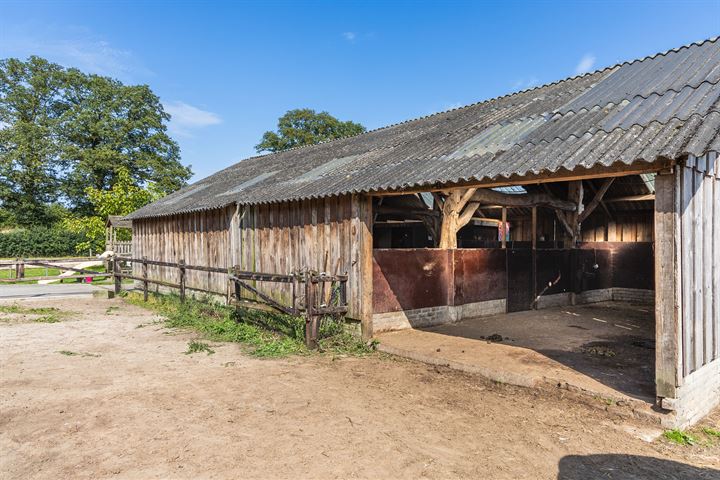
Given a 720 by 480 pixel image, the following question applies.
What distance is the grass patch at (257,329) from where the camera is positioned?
768 centimetres

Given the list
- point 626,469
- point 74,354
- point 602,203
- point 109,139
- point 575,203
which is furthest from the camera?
point 109,139

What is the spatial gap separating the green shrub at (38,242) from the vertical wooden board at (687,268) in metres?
40.2

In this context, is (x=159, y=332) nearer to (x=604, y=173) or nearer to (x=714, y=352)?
(x=604, y=173)

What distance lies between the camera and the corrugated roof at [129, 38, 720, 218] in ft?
16.6

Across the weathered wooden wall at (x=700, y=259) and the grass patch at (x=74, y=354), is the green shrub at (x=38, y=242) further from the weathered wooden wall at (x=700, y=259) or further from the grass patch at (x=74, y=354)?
the weathered wooden wall at (x=700, y=259)

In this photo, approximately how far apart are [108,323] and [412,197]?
25.0 feet

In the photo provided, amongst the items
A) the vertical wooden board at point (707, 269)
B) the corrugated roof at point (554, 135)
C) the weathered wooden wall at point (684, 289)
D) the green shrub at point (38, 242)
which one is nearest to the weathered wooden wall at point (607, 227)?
the corrugated roof at point (554, 135)

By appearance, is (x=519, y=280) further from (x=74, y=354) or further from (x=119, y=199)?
(x=119, y=199)

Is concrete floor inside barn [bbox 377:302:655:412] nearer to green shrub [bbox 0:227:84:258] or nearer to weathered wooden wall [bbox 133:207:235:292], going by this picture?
weathered wooden wall [bbox 133:207:235:292]

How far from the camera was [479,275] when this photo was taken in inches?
424

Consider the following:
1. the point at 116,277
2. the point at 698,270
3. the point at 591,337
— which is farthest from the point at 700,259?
the point at 116,277

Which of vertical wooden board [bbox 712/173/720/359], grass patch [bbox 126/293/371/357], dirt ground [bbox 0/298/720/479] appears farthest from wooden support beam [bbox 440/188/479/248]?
vertical wooden board [bbox 712/173/720/359]

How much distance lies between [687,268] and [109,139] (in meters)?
42.0

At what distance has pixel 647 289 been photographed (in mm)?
13836
